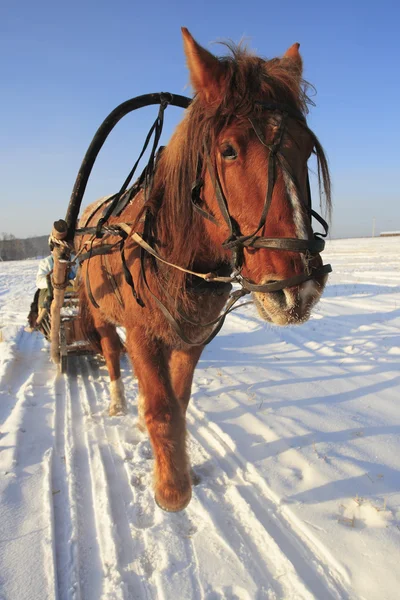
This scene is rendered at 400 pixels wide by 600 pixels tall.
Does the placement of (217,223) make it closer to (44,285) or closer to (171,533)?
(171,533)

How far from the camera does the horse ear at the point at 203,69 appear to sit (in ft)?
5.86

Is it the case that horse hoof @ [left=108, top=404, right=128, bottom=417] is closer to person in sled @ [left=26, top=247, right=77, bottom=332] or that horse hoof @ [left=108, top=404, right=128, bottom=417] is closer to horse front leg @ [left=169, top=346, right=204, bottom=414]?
horse front leg @ [left=169, top=346, right=204, bottom=414]

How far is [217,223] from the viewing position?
1942mm

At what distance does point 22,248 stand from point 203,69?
64.8 m

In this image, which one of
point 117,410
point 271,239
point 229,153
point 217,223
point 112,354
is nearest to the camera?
point 271,239

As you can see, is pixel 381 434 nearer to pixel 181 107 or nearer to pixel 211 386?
pixel 211 386

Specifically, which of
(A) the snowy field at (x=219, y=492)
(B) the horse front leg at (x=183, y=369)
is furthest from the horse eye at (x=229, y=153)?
(B) the horse front leg at (x=183, y=369)

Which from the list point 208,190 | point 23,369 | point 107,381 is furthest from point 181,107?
point 23,369

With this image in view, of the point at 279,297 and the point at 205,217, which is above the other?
the point at 205,217

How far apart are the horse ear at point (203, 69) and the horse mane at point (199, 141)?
0.05 m

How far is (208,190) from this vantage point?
199cm

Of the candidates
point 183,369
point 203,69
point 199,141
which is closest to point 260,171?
point 199,141

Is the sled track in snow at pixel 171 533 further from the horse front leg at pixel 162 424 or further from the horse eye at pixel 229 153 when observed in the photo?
the horse eye at pixel 229 153

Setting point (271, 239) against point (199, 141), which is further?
point (199, 141)
